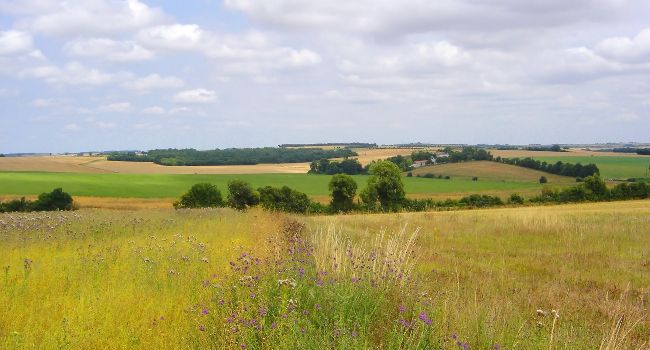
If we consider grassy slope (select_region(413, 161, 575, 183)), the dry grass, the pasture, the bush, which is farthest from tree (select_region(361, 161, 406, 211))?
the dry grass

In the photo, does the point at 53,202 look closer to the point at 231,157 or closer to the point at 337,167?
the point at 337,167

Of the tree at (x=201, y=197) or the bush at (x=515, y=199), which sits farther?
the bush at (x=515, y=199)

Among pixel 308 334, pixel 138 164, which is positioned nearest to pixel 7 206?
pixel 308 334

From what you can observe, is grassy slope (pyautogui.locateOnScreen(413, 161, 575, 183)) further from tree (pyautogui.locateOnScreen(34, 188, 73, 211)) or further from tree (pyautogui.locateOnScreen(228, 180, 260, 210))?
tree (pyautogui.locateOnScreen(34, 188, 73, 211))

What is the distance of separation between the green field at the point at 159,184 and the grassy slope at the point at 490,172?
3.48 meters

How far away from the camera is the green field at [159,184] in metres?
70.6

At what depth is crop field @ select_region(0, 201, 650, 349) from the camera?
5.23m

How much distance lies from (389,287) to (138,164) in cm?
11273

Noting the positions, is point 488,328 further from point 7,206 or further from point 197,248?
point 7,206

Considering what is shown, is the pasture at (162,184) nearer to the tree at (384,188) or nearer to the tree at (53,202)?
the tree at (384,188)

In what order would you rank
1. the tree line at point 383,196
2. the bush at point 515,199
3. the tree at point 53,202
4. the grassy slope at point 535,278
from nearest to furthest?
the grassy slope at point 535,278
the tree at point 53,202
the tree line at point 383,196
the bush at point 515,199

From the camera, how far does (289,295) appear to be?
19.7 ft

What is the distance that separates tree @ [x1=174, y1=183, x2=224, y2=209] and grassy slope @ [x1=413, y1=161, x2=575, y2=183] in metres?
53.1

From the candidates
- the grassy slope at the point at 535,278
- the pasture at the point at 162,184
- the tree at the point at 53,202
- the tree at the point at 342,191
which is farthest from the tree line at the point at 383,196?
the grassy slope at the point at 535,278
